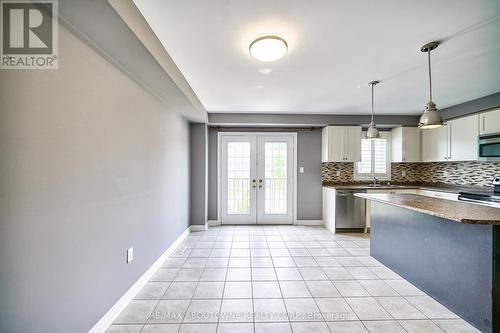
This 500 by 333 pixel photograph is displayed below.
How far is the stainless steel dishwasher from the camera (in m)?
4.37

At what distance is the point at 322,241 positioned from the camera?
3.95 meters

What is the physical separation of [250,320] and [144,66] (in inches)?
97.3

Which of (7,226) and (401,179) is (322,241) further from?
(7,226)

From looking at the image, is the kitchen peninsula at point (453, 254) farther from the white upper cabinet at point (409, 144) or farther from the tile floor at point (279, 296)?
the white upper cabinet at point (409, 144)

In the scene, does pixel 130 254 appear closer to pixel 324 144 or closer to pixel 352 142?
pixel 324 144

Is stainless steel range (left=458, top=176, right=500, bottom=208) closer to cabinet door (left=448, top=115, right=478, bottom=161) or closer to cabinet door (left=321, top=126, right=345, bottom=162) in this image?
cabinet door (left=448, top=115, right=478, bottom=161)

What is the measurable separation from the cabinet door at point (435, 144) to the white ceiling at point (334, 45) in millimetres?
825

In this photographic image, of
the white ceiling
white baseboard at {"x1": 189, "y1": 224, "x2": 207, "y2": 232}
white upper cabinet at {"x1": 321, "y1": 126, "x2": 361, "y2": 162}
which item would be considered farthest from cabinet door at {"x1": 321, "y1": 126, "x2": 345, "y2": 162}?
white baseboard at {"x1": 189, "y1": 224, "x2": 207, "y2": 232}

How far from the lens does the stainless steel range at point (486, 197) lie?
297cm

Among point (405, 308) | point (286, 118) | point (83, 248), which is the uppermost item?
point (286, 118)

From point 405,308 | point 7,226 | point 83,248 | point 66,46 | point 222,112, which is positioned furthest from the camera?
point 222,112

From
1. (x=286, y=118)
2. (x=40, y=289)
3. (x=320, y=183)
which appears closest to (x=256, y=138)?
(x=286, y=118)

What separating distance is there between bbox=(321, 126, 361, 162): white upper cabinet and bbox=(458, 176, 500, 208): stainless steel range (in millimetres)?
1813

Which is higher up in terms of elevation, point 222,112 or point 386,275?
point 222,112
